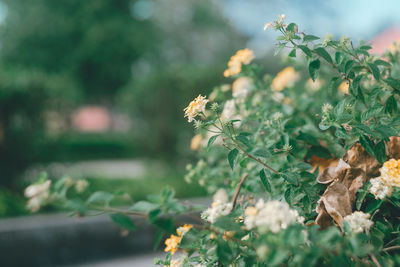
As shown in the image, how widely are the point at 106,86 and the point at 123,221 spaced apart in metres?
17.9

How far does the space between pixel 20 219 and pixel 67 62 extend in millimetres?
14858

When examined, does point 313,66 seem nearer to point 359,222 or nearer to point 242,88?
point 359,222

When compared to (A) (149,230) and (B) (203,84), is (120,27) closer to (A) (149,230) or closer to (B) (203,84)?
(B) (203,84)

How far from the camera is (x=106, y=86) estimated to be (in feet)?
58.4

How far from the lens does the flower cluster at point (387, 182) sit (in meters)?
0.78

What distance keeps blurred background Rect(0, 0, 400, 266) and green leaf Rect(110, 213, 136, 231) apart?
2.16ft

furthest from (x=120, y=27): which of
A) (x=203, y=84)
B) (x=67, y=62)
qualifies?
(x=203, y=84)

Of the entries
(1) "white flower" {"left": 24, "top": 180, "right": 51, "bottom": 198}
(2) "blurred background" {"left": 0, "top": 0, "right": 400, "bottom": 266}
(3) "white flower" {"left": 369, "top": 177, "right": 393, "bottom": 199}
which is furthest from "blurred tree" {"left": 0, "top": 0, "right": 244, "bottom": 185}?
(3) "white flower" {"left": 369, "top": 177, "right": 393, "bottom": 199}

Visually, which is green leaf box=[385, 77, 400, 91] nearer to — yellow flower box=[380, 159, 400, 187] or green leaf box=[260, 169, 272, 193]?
yellow flower box=[380, 159, 400, 187]

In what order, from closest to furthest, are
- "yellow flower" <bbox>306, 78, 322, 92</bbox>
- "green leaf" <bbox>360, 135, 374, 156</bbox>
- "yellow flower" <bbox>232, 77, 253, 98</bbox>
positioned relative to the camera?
1. "green leaf" <bbox>360, 135, 374, 156</bbox>
2. "yellow flower" <bbox>232, 77, 253, 98</bbox>
3. "yellow flower" <bbox>306, 78, 322, 92</bbox>

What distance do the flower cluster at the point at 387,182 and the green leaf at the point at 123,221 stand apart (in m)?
0.54

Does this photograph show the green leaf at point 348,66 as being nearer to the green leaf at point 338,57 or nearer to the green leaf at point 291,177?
the green leaf at point 338,57

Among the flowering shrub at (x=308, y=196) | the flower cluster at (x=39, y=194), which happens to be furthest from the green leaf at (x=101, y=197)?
the flower cluster at (x=39, y=194)

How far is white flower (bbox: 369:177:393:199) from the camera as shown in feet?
2.59
